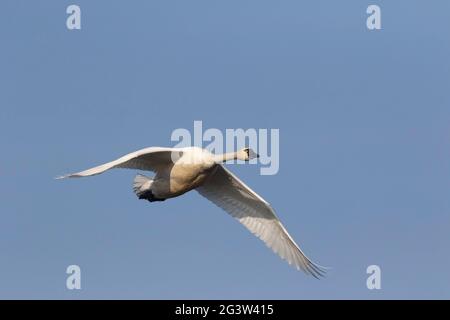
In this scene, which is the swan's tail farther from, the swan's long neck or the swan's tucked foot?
the swan's long neck

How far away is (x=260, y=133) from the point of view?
2153 cm

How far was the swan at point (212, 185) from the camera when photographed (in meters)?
19.8

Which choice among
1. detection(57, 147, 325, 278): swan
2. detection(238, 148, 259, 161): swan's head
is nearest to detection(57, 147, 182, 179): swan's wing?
detection(57, 147, 325, 278): swan

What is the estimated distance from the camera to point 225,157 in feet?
66.3

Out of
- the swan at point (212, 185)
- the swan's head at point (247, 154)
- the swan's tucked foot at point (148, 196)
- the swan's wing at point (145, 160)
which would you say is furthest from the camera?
the swan's head at point (247, 154)

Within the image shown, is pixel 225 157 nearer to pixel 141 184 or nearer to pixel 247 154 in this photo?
pixel 247 154

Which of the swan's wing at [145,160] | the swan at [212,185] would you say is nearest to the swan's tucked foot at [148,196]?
the swan at [212,185]

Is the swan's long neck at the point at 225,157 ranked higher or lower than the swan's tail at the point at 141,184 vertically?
higher

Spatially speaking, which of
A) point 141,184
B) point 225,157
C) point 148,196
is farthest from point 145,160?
point 225,157

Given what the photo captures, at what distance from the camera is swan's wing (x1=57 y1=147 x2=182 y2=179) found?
18.5 meters

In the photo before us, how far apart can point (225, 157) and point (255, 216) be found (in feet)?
6.96

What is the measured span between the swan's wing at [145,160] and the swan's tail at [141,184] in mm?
255

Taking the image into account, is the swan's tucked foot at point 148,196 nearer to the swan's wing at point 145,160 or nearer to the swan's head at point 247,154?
the swan's wing at point 145,160

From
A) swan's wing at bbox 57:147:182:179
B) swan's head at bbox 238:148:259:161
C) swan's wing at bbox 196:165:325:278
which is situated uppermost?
swan's head at bbox 238:148:259:161
